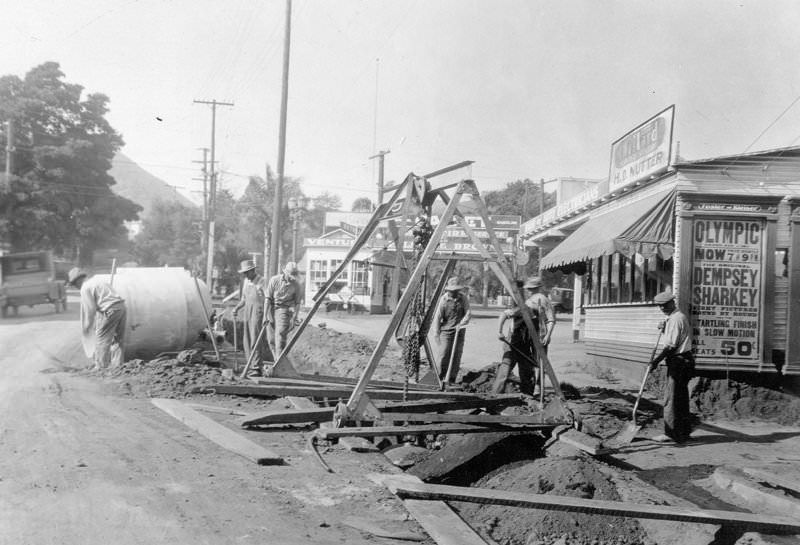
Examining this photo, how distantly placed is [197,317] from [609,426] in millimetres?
7286

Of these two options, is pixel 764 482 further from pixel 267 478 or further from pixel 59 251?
pixel 59 251

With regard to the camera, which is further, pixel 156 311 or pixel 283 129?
pixel 283 129

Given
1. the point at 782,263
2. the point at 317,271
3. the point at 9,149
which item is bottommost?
the point at 317,271

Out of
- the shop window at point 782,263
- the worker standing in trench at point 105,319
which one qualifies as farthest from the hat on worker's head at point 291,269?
the shop window at point 782,263

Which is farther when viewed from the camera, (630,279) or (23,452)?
(630,279)

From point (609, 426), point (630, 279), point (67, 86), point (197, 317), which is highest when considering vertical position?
point (67, 86)

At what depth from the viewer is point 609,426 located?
321 inches

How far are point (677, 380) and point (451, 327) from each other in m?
3.75

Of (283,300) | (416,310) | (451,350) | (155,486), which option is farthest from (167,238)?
(155,486)

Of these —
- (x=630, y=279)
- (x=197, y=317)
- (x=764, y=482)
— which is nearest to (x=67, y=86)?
(x=197, y=317)

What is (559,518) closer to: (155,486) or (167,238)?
(155,486)

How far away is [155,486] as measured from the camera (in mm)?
4539

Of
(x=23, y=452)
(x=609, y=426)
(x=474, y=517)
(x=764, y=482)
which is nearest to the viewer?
(x=474, y=517)

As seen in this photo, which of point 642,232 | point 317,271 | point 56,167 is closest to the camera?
point 642,232
